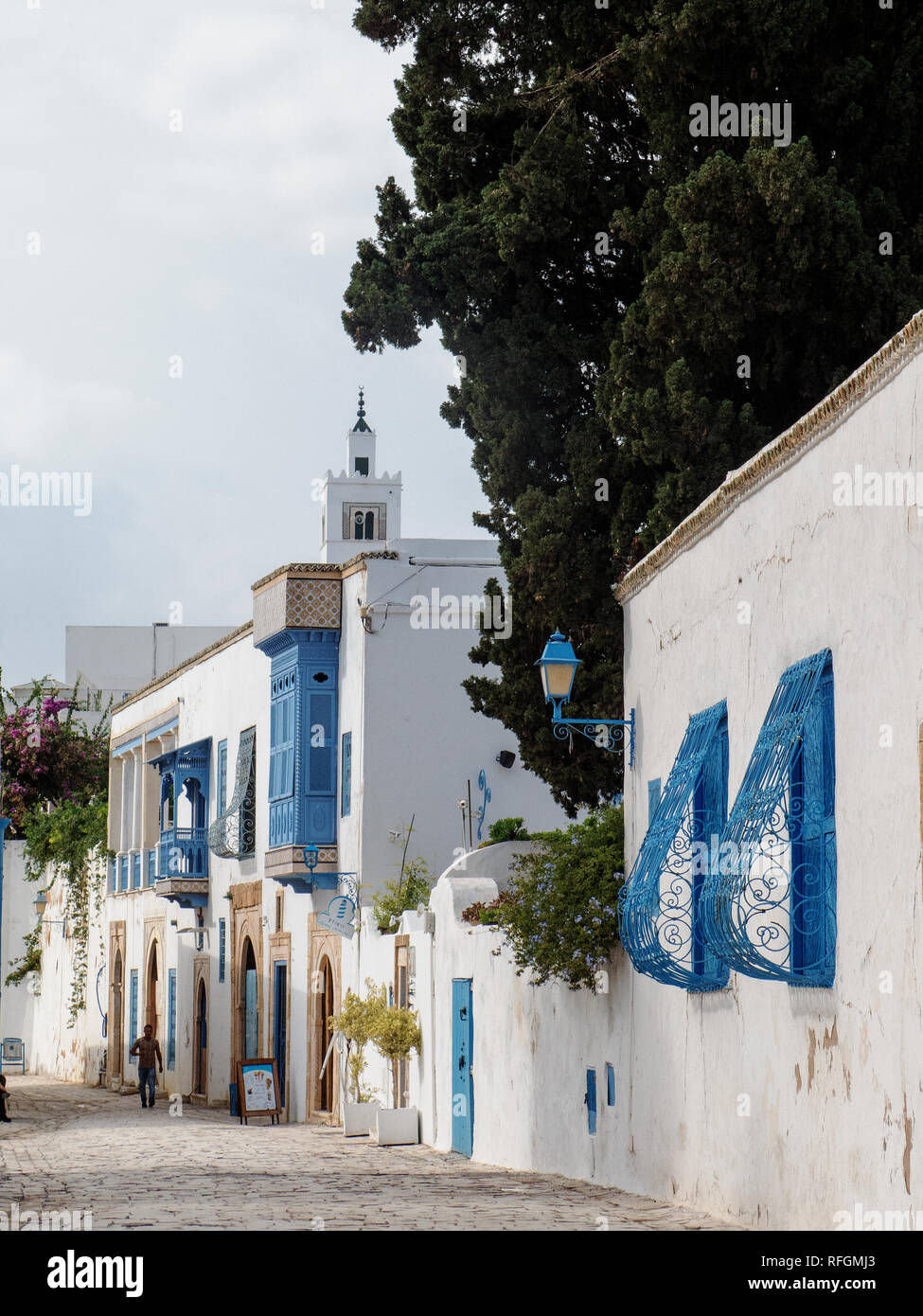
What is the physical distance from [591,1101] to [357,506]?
183 ft

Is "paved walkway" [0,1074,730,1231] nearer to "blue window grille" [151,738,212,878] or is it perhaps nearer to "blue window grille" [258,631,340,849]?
"blue window grille" [258,631,340,849]

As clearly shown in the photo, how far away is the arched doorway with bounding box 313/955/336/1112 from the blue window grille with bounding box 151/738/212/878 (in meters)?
6.22

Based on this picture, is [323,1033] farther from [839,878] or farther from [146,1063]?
[839,878]

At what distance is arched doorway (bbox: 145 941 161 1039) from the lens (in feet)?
109

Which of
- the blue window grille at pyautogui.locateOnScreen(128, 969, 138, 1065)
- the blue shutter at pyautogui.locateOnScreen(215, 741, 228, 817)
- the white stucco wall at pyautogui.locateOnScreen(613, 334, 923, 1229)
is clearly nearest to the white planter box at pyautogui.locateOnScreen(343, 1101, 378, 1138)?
the blue shutter at pyautogui.locateOnScreen(215, 741, 228, 817)

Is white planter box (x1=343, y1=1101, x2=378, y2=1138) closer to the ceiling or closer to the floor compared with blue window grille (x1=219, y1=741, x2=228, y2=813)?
closer to the floor

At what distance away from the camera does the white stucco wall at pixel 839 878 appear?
26.4 ft

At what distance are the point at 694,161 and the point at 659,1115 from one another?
849cm

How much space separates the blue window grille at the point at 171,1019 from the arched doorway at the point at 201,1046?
4.25ft

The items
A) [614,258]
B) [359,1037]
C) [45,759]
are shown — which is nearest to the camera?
[614,258]

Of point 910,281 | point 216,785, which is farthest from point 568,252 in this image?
point 216,785

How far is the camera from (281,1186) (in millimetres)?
13164

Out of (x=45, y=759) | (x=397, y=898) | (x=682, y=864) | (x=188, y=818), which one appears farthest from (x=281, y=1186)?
(x=45, y=759)

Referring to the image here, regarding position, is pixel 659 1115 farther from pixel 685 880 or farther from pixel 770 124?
pixel 770 124
